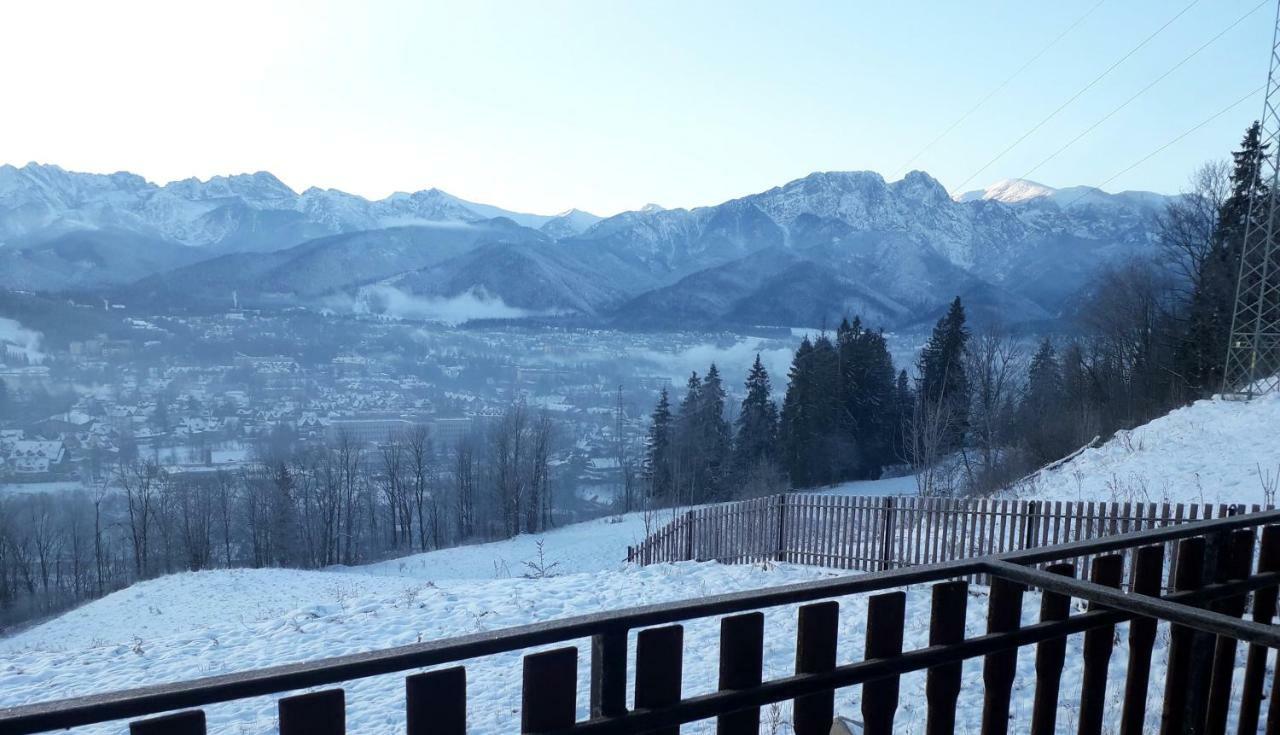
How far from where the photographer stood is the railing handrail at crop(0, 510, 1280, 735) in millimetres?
1267

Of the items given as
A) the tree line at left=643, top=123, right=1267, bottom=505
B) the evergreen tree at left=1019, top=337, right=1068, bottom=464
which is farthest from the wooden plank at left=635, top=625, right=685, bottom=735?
the evergreen tree at left=1019, top=337, right=1068, bottom=464

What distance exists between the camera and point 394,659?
1.51 m

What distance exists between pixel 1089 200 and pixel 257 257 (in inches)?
7596

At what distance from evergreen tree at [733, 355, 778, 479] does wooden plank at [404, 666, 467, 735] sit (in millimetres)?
46751

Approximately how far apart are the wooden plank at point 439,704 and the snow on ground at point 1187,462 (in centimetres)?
1283

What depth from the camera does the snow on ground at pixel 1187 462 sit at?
13.4 meters

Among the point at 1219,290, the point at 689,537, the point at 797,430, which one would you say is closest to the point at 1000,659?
the point at 689,537

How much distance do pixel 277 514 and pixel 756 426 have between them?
105 ft

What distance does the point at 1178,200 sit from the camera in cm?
3416

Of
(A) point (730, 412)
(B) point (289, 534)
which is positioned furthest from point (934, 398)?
(B) point (289, 534)

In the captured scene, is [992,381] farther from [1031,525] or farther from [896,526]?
[1031,525]

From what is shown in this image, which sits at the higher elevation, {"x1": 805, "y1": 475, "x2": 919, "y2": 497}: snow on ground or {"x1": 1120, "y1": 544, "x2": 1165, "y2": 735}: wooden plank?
{"x1": 1120, "y1": 544, "x2": 1165, "y2": 735}: wooden plank

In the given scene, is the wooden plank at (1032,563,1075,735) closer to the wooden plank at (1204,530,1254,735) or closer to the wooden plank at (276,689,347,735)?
the wooden plank at (1204,530,1254,735)

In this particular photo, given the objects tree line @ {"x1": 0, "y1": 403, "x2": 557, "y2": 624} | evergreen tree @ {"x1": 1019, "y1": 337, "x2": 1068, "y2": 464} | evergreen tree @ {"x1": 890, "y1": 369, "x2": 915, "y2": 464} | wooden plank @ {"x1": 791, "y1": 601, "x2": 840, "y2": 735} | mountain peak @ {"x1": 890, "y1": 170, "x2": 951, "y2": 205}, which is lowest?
tree line @ {"x1": 0, "y1": 403, "x2": 557, "y2": 624}
